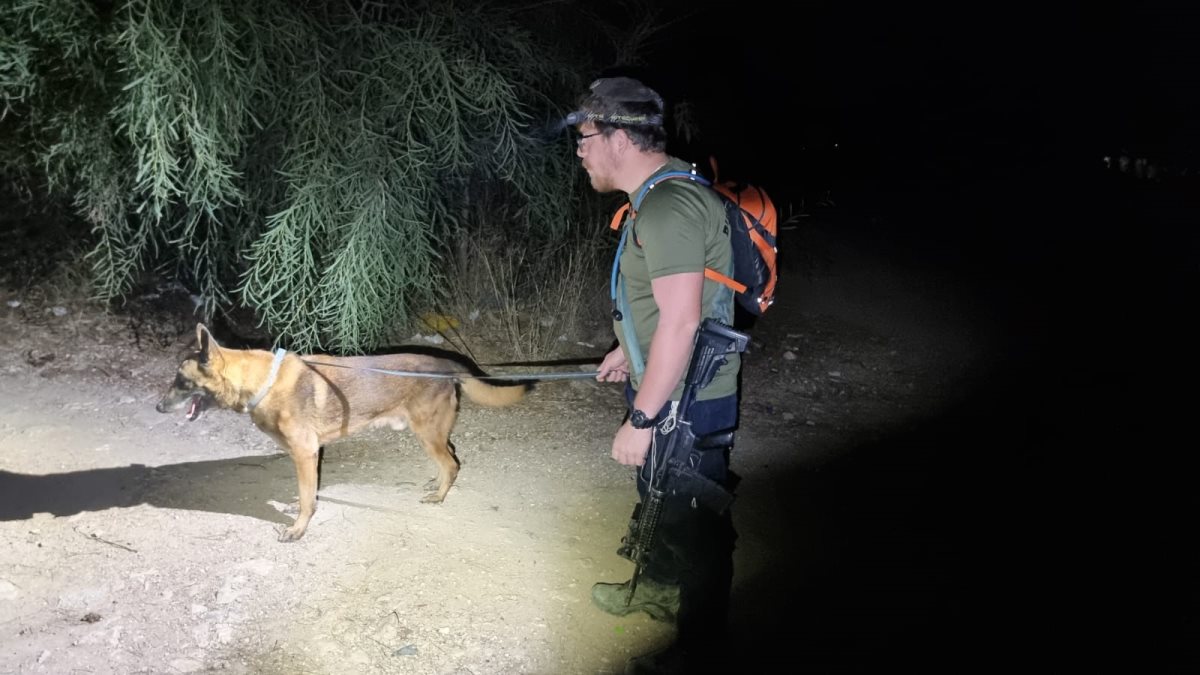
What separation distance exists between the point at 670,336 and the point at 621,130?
0.71m

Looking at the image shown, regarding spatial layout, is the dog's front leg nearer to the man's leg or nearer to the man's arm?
the man's leg

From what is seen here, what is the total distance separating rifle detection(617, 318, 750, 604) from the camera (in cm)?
254

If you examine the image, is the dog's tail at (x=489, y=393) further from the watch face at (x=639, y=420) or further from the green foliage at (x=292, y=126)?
the watch face at (x=639, y=420)

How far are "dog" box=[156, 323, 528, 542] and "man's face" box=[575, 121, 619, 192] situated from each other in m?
1.82

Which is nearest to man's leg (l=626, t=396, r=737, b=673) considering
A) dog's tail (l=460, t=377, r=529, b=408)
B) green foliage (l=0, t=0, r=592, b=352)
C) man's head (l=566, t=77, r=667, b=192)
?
man's head (l=566, t=77, r=667, b=192)

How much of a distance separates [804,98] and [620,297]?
10.2 meters

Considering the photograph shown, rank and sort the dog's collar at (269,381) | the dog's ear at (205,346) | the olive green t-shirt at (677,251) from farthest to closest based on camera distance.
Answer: the dog's collar at (269,381) → the dog's ear at (205,346) → the olive green t-shirt at (677,251)

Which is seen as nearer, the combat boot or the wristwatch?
the wristwatch

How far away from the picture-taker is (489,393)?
14.9ft

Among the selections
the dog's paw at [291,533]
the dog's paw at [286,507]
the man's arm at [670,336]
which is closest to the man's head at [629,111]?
the man's arm at [670,336]

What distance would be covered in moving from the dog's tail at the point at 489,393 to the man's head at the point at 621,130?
7.01 feet

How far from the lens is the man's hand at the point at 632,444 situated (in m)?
2.57

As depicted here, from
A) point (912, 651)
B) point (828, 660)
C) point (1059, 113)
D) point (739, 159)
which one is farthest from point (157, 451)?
point (1059, 113)

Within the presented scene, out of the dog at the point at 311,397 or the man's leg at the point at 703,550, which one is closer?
the man's leg at the point at 703,550
